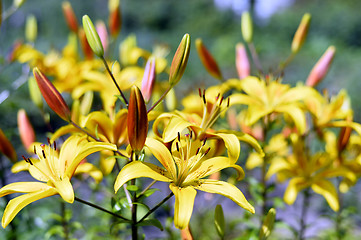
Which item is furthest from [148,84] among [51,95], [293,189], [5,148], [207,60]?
[293,189]

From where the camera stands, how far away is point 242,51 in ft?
5.64

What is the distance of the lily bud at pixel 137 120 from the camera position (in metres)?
0.87

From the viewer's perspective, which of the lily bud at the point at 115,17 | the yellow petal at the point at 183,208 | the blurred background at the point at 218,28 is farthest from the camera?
the blurred background at the point at 218,28

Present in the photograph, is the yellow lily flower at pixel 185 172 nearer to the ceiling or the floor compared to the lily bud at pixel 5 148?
nearer to the floor

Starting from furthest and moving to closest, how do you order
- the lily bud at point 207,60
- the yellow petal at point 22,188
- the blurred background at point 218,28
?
the blurred background at point 218,28, the lily bud at point 207,60, the yellow petal at point 22,188

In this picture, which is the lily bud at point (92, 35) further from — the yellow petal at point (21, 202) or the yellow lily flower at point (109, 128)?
the yellow petal at point (21, 202)

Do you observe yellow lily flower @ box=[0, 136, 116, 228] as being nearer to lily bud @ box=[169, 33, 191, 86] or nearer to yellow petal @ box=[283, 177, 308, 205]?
lily bud @ box=[169, 33, 191, 86]

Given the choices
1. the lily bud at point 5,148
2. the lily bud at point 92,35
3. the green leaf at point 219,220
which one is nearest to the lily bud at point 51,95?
the lily bud at point 92,35

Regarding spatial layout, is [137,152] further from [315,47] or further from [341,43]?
[341,43]

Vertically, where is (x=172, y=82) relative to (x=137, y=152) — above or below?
above

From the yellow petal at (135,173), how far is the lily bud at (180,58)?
28 centimetres

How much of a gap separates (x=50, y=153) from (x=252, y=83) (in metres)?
0.88

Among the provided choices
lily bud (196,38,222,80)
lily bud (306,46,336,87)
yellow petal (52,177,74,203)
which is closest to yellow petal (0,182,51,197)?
yellow petal (52,177,74,203)

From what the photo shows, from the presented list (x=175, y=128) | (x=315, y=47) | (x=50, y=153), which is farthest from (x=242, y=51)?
(x=315, y=47)
